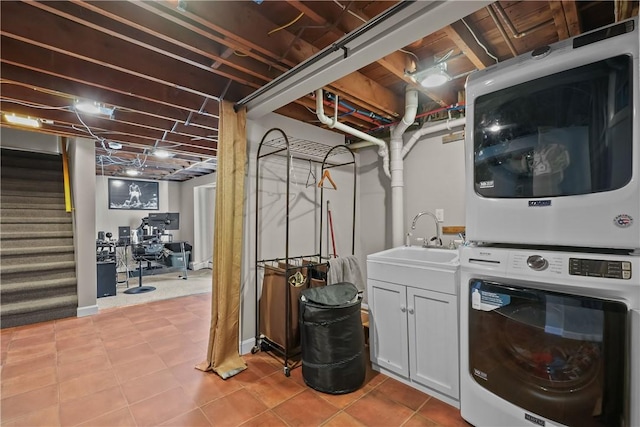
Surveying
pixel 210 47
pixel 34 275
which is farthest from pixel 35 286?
pixel 210 47

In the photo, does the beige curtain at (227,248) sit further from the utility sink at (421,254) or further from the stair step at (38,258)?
the stair step at (38,258)

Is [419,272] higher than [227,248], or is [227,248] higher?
[227,248]

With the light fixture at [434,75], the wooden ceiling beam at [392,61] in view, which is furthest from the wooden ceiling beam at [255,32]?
the light fixture at [434,75]

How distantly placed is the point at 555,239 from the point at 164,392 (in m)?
2.54

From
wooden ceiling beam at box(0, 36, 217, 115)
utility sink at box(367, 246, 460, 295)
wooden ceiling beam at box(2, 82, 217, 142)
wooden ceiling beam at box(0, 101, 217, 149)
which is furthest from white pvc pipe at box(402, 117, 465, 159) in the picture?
wooden ceiling beam at box(0, 101, 217, 149)

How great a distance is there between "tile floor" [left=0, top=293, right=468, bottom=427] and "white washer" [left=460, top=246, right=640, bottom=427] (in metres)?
0.44

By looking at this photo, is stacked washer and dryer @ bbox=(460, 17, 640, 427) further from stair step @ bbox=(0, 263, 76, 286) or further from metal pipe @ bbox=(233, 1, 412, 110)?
stair step @ bbox=(0, 263, 76, 286)

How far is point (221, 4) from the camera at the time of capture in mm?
1527

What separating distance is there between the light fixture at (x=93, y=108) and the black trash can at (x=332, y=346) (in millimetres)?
2676

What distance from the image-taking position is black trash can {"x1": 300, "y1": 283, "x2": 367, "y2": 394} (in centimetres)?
194

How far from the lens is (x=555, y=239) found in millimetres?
1292

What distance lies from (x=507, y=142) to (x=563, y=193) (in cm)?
36

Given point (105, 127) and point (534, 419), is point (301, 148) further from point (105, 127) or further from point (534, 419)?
point (534, 419)

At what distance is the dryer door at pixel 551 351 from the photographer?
114cm
